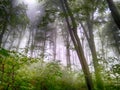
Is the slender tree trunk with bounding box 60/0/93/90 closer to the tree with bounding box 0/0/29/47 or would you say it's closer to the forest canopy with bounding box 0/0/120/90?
the forest canopy with bounding box 0/0/120/90

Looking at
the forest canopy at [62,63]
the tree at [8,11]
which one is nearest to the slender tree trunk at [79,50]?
the forest canopy at [62,63]

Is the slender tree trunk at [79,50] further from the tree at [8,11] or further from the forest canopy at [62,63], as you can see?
the tree at [8,11]

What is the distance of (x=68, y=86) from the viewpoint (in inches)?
266

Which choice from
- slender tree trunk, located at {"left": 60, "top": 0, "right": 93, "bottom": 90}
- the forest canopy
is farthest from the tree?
slender tree trunk, located at {"left": 60, "top": 0, "right": 93, "bottom": 90}

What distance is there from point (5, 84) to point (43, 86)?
2.92m

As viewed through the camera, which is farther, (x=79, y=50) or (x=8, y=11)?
(x=8, y=11)

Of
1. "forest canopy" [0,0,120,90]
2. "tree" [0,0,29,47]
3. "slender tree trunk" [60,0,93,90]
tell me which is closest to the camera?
"forest canopy" [0,0,120,90]

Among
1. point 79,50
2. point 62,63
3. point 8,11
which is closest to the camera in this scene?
point 79,50

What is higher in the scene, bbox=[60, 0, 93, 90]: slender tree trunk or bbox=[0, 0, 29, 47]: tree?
bbox=[0, 0, 29, 47]: tree

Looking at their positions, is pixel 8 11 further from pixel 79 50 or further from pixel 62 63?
pixel 79 50

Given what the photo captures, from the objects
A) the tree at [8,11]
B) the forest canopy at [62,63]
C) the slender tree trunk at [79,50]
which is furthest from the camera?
the tree at [8,11]

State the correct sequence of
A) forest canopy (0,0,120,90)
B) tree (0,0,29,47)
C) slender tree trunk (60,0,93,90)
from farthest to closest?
tree (0,0,29,47), slender tree trunk (60,0,93,90), forest canopy (0,0,120,90)

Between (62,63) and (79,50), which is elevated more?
(62,63)

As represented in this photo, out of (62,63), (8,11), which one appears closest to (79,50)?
(62,63)
